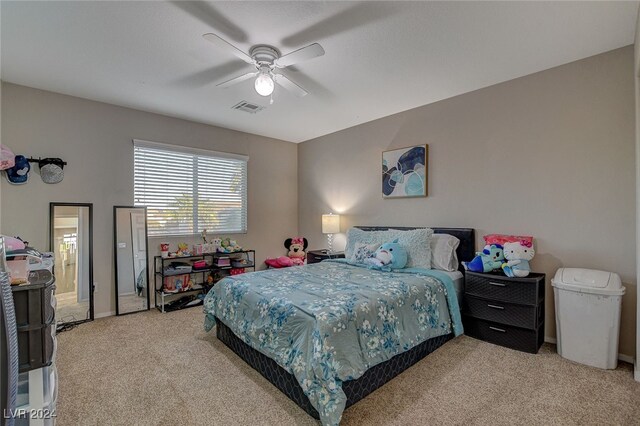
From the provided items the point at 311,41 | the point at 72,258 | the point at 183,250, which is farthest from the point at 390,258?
the point at 72,258

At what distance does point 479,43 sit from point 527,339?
102 inches

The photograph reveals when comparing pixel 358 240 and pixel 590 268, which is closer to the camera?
pixel 590 268

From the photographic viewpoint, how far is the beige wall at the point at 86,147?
3.16m

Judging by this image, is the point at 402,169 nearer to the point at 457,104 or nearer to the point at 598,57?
the point at 457,104

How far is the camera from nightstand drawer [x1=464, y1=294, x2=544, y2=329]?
264 centimetres

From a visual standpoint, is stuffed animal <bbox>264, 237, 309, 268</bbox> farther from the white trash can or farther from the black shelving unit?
the white trash can

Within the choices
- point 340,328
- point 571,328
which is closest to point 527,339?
point 571,328

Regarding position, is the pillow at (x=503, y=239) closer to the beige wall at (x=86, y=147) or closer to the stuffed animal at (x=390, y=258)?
the stuffed animal at (x=390, y=258)

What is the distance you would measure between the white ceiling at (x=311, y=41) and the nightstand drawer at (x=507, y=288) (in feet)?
6.54

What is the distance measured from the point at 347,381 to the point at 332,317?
0.41 m

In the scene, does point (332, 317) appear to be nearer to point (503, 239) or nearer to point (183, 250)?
point (503, 239)

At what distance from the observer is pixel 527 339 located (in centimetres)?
266

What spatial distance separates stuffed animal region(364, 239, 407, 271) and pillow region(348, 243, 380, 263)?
0.50 ft

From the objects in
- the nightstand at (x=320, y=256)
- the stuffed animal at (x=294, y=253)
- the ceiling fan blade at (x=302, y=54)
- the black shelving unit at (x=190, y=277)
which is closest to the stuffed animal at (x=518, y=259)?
the nightstand at (x=320, y=256)
